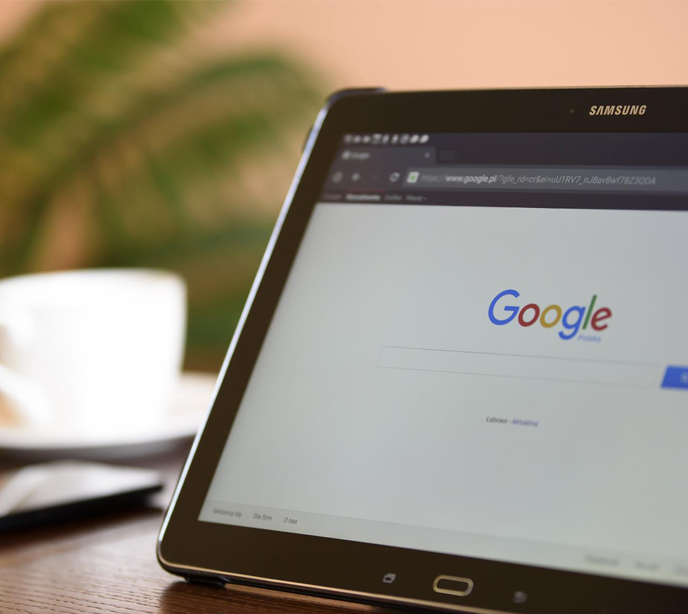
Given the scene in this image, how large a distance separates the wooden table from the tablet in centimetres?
1

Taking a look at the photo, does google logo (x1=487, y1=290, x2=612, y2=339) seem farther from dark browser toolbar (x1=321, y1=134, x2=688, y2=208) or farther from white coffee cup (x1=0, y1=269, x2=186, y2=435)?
white coffee cup (x1=0, y1=269, x2=186, y2=435)

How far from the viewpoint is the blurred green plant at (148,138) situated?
1.53 m

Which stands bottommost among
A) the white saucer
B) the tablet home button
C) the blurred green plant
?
the blurred green plant

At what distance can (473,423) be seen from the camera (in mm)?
357

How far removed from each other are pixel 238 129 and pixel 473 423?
1.26 m

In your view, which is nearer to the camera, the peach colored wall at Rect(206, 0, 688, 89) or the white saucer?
the white saucer

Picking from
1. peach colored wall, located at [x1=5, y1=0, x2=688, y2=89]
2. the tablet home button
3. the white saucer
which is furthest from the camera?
peach colored wall, located at [x1=5, y1=0, x2=688, y2=89]

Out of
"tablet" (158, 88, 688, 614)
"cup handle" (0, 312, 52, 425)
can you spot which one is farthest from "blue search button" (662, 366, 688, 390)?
"cup handle" (0, 312, 52, 425)

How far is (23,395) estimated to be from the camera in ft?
2.14

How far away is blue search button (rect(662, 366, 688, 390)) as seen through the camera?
34 cm

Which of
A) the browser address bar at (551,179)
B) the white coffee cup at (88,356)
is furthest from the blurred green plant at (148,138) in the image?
the browser address bar at (551,179)

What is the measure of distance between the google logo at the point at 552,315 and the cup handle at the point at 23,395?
42 cm

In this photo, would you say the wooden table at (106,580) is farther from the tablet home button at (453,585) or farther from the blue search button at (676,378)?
the blue search button at (676,378)

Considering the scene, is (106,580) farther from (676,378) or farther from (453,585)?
(676,378)
